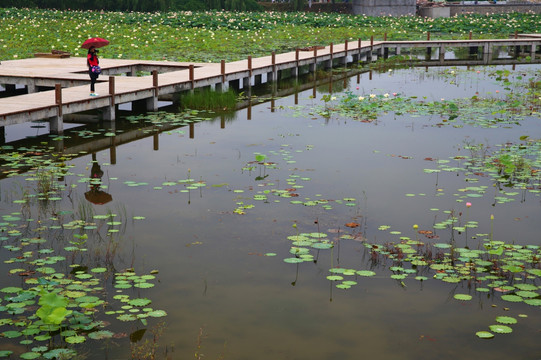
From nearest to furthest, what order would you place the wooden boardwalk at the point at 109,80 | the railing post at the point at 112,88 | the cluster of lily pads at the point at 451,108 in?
the wooden boardwalk at the point at 109,80
the railing post at the point at 112,88
the cluster of lily pads at the point at 451,108

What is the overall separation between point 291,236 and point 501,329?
2565 millimetres

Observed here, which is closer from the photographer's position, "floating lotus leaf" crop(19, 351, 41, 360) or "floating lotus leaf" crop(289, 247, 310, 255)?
"floating lotus leaf" crop(19, 351, 41, 360)

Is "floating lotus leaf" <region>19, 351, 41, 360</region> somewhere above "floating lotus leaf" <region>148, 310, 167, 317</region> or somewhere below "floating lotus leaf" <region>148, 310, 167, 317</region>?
below

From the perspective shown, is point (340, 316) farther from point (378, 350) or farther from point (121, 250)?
point (121, 250)

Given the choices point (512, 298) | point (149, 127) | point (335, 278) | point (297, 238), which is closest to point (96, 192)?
point (297, 238)

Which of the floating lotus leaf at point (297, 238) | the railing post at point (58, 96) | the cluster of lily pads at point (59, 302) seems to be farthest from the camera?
the railing post at point (58, 96)

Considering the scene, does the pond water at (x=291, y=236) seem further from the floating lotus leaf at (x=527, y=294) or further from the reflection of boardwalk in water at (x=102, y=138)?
the reflection of boardwalk in water at (x=102, y=138)

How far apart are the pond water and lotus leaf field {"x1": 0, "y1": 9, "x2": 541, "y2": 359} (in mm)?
23

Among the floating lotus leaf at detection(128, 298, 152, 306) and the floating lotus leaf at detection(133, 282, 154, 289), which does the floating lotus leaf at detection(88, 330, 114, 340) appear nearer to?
the floating lotus leaf at detection(128, 298, 152, 306)

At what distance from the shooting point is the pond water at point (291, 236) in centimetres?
542

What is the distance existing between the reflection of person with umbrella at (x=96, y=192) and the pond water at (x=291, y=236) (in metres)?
0.06

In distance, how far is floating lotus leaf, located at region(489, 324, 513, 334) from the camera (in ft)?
18.0

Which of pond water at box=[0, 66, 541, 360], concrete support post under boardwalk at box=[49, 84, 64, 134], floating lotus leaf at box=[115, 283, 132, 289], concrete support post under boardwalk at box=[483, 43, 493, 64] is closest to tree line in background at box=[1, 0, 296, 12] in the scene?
concrete support post under boardwalk at box=[483, 43, 493, 64]

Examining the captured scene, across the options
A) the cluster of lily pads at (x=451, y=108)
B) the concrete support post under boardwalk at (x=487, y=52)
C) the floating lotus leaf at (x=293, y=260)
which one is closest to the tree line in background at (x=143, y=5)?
the concrete support post under boardwalk at (x=487, y=52)
